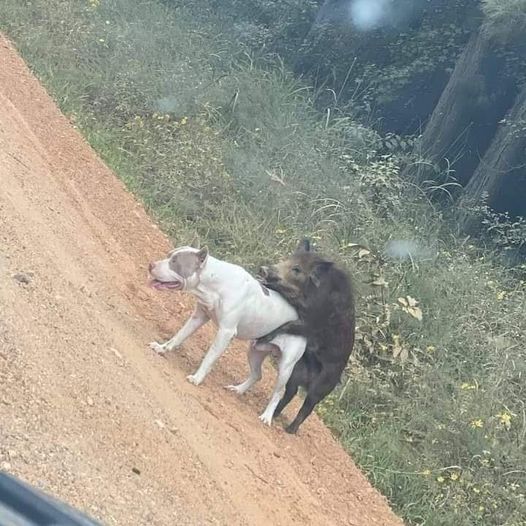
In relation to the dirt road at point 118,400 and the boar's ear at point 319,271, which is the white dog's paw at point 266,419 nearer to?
the dirt road at point 118,400

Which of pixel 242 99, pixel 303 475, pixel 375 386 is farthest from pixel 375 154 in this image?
pixel 303 475

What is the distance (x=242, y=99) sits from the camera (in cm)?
1410

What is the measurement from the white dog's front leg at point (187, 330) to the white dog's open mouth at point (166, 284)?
36 centimetres

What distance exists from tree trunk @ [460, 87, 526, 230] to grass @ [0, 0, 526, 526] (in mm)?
1342

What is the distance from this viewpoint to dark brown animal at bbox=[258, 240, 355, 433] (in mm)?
7254

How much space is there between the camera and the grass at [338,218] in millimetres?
8992

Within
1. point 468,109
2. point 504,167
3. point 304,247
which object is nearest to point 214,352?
point 304,247

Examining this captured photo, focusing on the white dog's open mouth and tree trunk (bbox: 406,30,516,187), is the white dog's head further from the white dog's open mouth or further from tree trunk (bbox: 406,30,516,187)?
tree trunk (bbox: 406,30,516,187)

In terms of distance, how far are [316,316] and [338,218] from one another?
5.05 meters

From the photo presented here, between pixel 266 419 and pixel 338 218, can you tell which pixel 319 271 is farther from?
pixel 338 218

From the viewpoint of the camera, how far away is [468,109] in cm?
1558

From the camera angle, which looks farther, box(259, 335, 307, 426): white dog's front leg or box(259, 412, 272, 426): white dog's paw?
box(259, 412, 272, 426): white dog's paw

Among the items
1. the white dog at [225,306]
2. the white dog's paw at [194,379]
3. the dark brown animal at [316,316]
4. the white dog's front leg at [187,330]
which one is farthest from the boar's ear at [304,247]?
the white dog's paw at [194,379]

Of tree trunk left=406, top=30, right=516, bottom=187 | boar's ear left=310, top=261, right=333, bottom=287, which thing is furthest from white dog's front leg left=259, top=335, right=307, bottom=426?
tree trunk left=406, top=30, right=516, bottom=187
